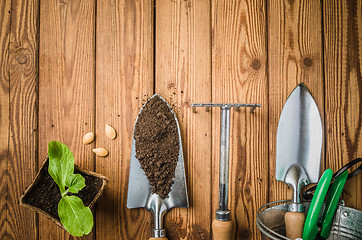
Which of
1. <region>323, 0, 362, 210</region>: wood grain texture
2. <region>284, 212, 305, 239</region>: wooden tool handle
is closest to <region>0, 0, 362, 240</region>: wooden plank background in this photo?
<region>323, 0, 362, 210</region>: wood grain texture

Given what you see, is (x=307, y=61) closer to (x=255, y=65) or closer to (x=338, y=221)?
(x=255, y=65)

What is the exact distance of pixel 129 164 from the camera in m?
0.72

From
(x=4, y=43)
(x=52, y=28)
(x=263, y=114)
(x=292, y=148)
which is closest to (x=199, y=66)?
(x=263, y=114)

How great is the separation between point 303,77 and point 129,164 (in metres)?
0.54

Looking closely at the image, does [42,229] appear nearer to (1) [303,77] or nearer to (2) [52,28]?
(2) [52,28]

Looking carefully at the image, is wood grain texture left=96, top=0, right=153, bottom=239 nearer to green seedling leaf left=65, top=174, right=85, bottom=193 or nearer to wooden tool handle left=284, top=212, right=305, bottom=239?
green seedling leaf left=65, top=174, right=85, bottom=193

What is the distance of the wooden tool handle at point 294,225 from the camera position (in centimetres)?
59

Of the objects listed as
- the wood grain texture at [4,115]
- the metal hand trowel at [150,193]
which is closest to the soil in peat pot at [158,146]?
the metal hand trowel at [150,193]

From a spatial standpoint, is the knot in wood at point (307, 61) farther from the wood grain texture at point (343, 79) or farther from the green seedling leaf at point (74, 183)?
the green seedling leaf at point (74, 183)

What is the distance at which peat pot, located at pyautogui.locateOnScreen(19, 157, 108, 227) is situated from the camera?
0.62 metres

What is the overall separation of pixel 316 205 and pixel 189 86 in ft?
1.37

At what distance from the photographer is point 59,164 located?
0.59m

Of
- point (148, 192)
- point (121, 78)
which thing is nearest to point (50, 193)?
→ point (148, 192)

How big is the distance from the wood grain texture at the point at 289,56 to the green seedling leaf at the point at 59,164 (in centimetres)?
52
